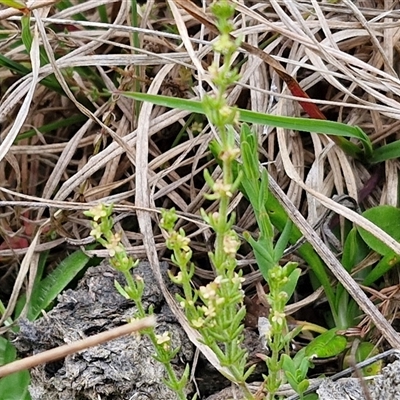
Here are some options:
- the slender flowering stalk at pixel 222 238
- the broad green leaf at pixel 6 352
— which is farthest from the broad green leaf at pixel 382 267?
the broad green leaf at pixel 6 352

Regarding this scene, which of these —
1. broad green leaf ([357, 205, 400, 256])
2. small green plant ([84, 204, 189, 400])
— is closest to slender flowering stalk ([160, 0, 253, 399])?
small green plant ([84, 204, 189, 400])

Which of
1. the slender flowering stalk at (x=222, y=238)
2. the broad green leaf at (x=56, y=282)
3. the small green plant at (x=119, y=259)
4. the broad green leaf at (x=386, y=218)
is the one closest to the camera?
the slender flowering stalk at (x=222, y=238)

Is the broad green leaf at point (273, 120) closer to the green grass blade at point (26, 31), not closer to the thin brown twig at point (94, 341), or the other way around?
the green grass blade at point (26, 31)

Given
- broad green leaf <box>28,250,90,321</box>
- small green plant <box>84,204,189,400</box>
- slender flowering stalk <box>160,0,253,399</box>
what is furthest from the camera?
broad green leaf <box>28,250,90,321</box>

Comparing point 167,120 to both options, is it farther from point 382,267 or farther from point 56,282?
point 382,267

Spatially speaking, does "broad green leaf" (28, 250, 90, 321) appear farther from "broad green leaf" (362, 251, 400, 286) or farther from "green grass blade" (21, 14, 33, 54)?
"broad green leaf" (362, 251, 400, 286)

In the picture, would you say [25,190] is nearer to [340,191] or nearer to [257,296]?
[257,296]

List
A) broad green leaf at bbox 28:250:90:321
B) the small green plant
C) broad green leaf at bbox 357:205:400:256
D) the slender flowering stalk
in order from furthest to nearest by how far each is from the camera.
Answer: broad green leaf at bbox 28:250:90:321
broad green leaf at bbox 357:205:400:256
the small green plant
the slender flowering stalk
